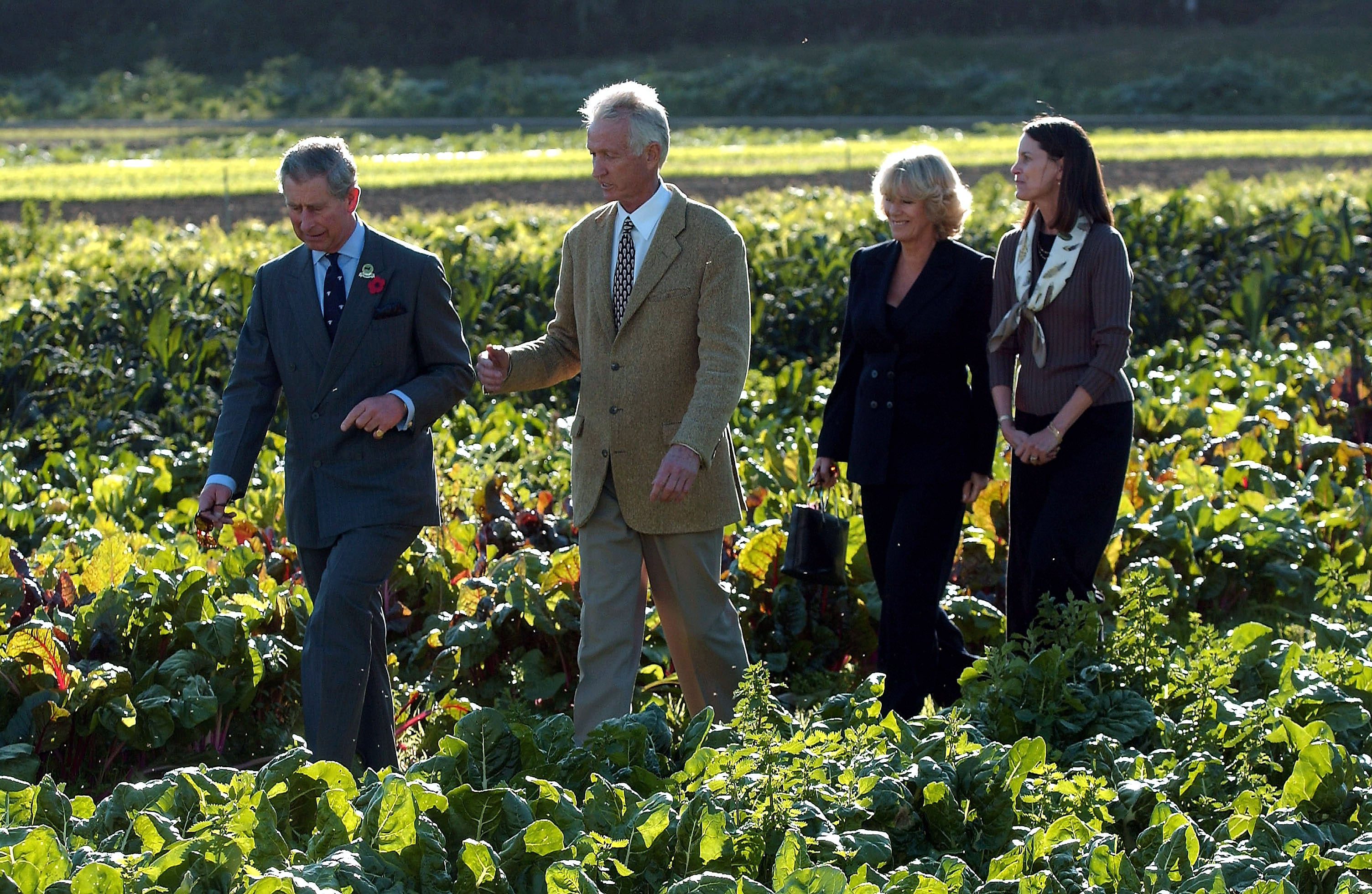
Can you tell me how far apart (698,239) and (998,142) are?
25.5 meters

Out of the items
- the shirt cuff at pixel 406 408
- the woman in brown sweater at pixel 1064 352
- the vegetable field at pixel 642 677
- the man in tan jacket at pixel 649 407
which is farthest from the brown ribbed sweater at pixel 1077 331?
the shirt cuff at pixel 406 408

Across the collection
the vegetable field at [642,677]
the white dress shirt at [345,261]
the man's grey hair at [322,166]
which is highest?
the man's grey hair at [322,166]

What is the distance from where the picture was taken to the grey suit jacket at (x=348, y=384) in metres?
3.97

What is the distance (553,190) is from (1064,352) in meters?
17.3

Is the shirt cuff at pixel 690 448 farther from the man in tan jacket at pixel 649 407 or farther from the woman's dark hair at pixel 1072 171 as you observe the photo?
the woman's dark hair at pixel 1072 171

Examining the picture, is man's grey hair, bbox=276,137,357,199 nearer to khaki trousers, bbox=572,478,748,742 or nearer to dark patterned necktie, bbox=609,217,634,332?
dark patterned necktie, bbox=609,217,634,332

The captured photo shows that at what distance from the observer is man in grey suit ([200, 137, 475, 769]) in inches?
152

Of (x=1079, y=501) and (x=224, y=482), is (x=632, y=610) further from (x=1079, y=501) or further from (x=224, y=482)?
(x=1079, y=501)

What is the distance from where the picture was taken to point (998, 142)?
1119 inches

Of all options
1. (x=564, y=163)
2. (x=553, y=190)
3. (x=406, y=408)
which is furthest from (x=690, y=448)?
(x=564, y=163)

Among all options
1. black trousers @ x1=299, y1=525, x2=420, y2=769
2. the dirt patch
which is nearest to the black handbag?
black trousers @ x1=299, y1=525, x2=420, y2=769

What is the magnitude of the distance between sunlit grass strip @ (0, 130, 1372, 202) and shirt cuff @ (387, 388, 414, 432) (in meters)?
15.8

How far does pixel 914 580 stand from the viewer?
4.55 m

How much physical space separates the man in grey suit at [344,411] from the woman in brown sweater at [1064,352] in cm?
163
